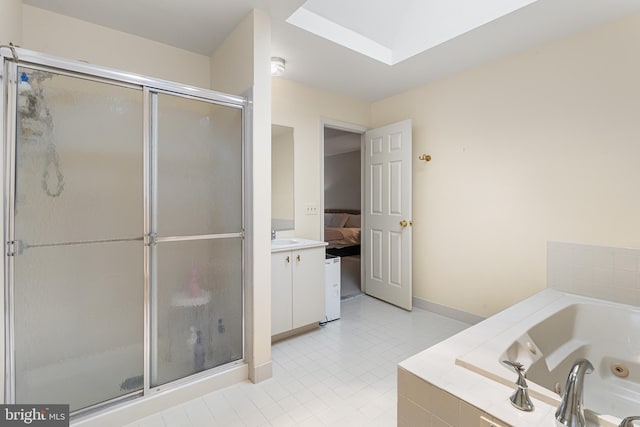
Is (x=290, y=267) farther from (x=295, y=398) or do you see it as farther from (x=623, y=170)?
(x=623, y=170)

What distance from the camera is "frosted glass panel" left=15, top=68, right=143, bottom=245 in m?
1.30

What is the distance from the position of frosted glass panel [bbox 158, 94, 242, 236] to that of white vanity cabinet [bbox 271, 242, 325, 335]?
2.13 ft

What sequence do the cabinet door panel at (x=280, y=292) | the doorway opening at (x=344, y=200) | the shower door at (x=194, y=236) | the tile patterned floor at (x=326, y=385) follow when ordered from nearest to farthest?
the tile patterned floor at (x=326, y=385) < the shower door at (x=194, y=236) < the cabinet door panel at (x=280, y=292) < the doorway opening at (x=344, y=200)

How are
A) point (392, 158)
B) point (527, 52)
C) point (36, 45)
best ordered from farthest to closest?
point (392, 158) < point (527, 52) < point (36, 45)

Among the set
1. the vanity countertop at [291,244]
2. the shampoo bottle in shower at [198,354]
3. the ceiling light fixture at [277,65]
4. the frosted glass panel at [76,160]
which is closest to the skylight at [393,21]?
the ceiling light fixture at [277,65]

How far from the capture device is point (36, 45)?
1.85 m

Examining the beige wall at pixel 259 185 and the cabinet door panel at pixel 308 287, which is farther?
the cabinet door panel at pixel 308 287

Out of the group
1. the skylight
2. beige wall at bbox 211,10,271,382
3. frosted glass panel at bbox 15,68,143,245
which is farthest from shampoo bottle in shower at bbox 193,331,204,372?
the skylight

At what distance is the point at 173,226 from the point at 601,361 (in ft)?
8.73

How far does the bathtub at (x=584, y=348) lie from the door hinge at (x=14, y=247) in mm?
1977

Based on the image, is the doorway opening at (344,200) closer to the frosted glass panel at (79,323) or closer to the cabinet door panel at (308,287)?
the cabinet door panel at (308,287)

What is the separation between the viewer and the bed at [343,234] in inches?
223

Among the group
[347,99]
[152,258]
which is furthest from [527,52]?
[152,258]

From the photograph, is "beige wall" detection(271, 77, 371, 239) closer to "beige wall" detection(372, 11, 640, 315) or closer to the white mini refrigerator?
the white mini refrigerator
